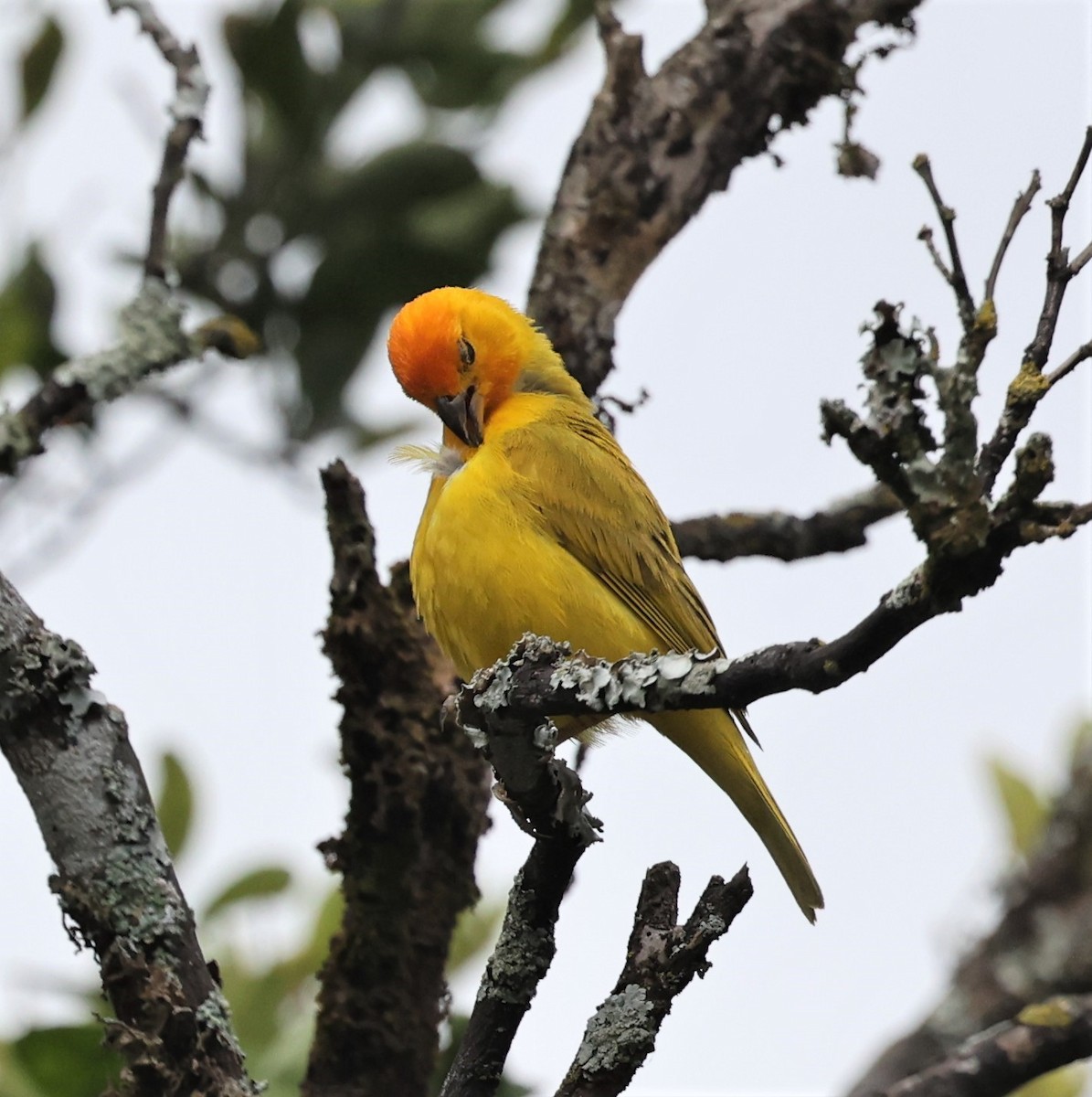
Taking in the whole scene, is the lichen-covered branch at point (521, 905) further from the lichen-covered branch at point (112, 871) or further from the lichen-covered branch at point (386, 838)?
the lichen-covered branch at point (386, 838)

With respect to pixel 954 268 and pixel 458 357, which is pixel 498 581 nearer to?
pixel 458 357

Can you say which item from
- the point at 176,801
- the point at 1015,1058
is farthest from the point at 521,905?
the point at 176,801

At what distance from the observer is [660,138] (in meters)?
5.28

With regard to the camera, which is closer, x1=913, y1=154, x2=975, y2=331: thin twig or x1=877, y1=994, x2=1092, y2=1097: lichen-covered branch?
x1=913, y1=154, x2=975, y2=331: thin twig

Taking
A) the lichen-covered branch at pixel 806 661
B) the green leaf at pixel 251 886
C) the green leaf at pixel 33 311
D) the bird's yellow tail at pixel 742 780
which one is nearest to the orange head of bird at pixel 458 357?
the bird's yellow tail at pixel 742 780

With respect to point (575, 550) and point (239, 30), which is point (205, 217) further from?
point (575, 550)

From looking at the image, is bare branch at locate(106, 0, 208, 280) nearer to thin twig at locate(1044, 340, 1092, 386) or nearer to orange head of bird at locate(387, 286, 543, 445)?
orange head of bird at locate(387, 286, 543, 445)

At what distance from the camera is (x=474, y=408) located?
482 cm

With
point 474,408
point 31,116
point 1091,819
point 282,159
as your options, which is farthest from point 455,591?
point 1091,819

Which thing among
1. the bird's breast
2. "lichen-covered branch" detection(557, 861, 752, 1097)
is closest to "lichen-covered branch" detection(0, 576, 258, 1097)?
"lichen-covered branch" detection(557, 861, 752, 1097)

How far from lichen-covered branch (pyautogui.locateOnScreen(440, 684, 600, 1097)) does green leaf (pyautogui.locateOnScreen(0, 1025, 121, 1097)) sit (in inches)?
56.8

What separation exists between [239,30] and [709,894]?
4354 mm

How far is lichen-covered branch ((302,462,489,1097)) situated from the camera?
4234 millimetres

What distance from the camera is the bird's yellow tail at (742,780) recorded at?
4.20m
